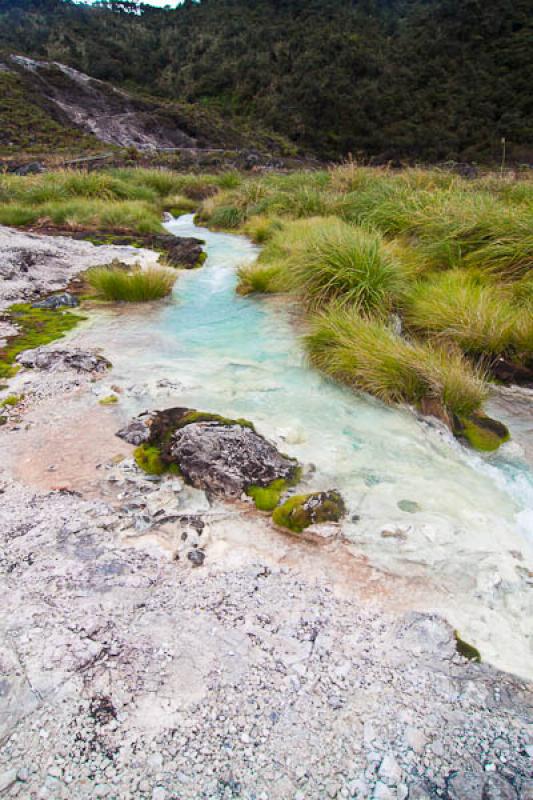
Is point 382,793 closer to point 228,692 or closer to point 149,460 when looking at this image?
point 228,692

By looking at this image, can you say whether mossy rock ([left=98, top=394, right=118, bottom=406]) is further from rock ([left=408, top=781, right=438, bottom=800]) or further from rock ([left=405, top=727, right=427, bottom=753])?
rock ([left=408, top=781, right=438, bottom=800])

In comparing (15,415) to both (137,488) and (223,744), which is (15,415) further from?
(223,744)

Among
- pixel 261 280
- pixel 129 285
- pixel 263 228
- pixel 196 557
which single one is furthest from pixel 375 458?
pixel 263 228

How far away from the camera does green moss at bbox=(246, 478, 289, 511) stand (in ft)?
9.12

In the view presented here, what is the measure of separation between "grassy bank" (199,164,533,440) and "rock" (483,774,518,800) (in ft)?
7.28

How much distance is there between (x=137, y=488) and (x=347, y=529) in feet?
3.82

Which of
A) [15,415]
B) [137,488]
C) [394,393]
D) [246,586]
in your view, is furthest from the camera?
[394,393]

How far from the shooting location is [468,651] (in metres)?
1.97

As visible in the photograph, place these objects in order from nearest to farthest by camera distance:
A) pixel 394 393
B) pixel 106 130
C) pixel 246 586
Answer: pixel 246 586 < pixel 394 393 < pixel 106 130

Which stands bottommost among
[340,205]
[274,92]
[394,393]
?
[394,393]

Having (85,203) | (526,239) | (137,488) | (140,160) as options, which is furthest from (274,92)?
(137,488)

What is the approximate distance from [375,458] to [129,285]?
14.0ft

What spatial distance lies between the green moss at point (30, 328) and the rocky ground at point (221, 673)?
2.17m

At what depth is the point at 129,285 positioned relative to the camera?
635 centimetres
